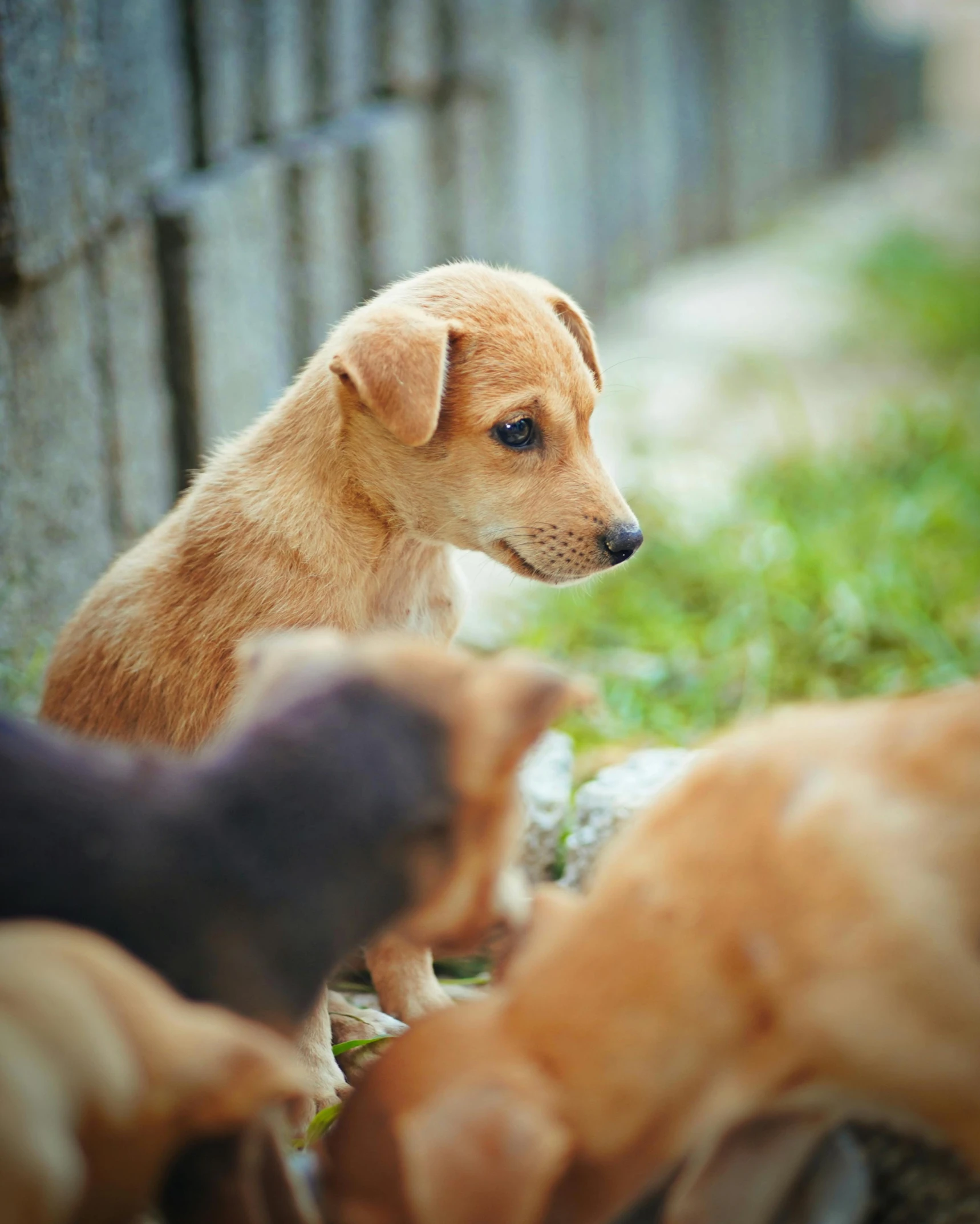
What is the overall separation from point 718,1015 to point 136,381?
12.4 feet

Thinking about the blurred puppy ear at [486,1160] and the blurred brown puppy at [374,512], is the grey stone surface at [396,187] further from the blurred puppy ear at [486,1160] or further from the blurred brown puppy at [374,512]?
the blurred puppy ear at [486,1160]

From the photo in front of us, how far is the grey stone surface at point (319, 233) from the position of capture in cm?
606

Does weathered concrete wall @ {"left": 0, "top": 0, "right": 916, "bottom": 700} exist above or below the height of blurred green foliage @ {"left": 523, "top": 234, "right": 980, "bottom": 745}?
above

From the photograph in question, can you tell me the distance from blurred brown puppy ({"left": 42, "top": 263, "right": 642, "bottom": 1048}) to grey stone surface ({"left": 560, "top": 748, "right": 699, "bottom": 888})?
0.48 metres

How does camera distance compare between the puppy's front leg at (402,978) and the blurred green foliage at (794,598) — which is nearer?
the puppy's front leg at (402,978)

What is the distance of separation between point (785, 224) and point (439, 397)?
1028 centimetres

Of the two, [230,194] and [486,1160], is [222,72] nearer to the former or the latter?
[230,194]

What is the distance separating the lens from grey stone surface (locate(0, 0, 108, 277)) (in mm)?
3941

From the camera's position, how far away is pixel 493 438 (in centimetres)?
333

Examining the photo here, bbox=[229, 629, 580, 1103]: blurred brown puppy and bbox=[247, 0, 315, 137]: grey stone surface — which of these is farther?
bbox=[247, 0, 315, 137]: grey stone surface

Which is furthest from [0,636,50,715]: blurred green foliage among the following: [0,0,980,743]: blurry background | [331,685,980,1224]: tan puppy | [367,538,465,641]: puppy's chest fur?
[331,685,980,1224]: tan puppy

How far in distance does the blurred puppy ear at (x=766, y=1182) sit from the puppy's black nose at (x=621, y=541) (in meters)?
1.57

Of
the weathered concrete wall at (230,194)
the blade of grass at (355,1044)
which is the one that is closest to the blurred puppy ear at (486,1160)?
the blade of grass at (355,1044)

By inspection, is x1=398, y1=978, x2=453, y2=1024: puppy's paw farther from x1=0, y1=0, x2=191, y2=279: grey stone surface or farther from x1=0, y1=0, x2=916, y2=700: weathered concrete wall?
x1=0, y1=0, x2=191, y2=279: grey stone surface
